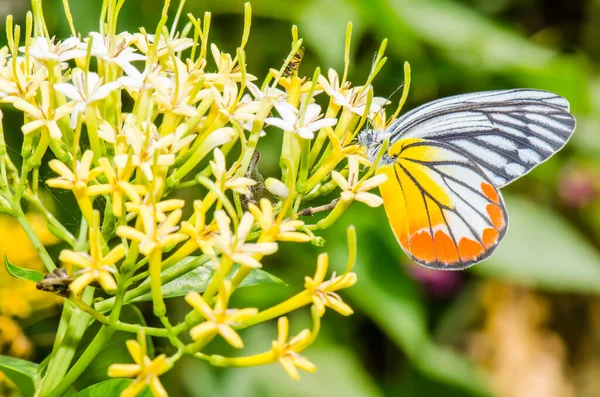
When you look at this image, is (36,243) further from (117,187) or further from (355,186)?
(355,186)

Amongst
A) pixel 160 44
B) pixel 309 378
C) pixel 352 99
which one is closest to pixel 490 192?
pixel 352 99

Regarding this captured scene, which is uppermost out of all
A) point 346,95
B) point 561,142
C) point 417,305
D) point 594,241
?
point 346,95

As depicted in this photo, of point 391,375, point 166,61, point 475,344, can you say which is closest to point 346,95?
point 166,61

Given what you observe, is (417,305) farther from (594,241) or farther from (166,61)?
(594,241)

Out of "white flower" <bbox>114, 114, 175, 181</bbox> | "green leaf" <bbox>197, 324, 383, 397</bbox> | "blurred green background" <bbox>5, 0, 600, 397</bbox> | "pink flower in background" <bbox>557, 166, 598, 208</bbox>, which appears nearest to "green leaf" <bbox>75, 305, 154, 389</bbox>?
"blurred green background" <bbox>5, 0, 600, 397</bbox>

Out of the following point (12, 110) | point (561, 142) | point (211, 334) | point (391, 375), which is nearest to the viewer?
point (211, 334)

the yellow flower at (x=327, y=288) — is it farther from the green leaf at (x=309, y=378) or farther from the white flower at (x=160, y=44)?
the green leaf at (x=309, y=378)

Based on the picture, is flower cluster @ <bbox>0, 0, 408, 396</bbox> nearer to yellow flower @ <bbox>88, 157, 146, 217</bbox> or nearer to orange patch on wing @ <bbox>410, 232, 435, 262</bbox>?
yellow flower @ <bbox>88, 157, 146, 217</bbox>

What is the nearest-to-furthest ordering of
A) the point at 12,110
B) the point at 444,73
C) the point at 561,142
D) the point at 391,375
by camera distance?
the point at 561,142 → the point at 12,110 → the point at 444,73 → the point at 391,375
